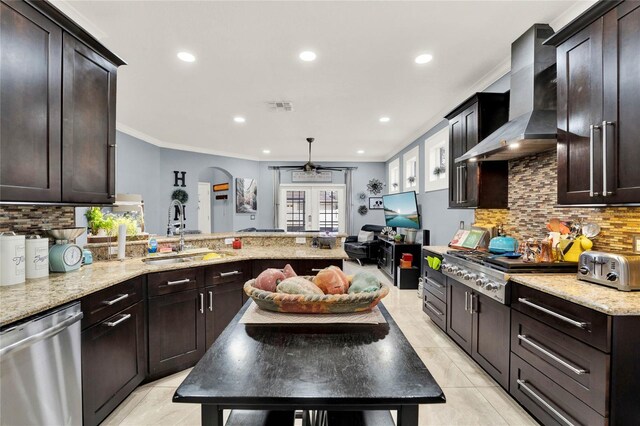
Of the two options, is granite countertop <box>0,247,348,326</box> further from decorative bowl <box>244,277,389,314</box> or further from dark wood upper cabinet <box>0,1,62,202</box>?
decorative bowl <box>244,277,389,314</box>

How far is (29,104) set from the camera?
165cm

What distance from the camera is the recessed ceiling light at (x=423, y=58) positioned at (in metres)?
2.88

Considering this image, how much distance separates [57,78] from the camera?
1.81 m

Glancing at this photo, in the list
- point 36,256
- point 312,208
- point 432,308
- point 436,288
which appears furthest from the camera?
point 312,208

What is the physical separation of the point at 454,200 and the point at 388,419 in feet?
9.50

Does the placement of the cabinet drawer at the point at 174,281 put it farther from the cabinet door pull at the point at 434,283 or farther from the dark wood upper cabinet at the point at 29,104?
the cabinet door pull at the point at 434,283

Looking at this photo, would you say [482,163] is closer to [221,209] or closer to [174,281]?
[174,281]

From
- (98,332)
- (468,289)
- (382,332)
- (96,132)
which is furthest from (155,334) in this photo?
(468,289)

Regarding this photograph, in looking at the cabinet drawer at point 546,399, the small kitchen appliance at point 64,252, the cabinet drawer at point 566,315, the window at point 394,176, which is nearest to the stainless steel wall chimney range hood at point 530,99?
the cabinet drawer at point 566,315

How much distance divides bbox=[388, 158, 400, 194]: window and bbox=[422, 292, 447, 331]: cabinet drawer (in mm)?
3910

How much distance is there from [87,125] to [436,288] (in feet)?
11.6

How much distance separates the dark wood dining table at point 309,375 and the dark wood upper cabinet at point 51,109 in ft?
5.28

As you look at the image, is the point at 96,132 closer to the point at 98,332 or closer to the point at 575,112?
the point at 98,332

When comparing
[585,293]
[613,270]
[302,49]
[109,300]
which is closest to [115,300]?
[109,300]
